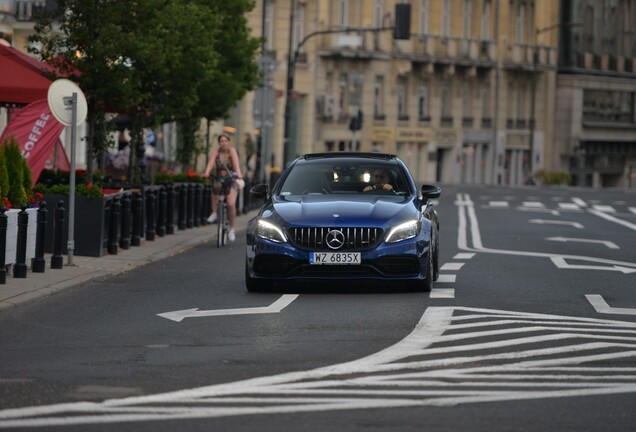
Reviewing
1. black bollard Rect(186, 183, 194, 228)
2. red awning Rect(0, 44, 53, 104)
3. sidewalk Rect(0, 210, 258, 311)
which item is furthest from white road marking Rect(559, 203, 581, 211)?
red awning Rect(0, 44, 53, 104)

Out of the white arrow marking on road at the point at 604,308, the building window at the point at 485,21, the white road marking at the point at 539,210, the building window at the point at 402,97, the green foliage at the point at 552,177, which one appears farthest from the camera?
the green foliage at the point at 552,177

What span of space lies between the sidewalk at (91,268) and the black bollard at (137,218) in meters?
0.16

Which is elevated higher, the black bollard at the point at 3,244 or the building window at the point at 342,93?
the building window at the point at 342,93

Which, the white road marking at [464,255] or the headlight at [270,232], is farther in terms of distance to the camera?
the white road marking at [464,255]

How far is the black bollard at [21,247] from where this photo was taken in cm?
2006

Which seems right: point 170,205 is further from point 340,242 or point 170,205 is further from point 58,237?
point 340,242

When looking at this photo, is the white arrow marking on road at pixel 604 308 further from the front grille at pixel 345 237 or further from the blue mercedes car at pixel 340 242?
the front grille at pixel 345 237

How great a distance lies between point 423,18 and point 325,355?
84.4m

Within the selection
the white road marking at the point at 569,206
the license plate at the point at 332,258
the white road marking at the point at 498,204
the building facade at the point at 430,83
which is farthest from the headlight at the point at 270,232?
the building facade at the point at 430,83

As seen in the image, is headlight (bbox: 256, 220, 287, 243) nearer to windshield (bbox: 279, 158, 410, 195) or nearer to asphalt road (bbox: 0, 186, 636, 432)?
asphalt road (bbox: 0, 186, 636, 432)

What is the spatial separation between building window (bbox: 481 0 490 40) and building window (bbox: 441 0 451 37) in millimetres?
3157

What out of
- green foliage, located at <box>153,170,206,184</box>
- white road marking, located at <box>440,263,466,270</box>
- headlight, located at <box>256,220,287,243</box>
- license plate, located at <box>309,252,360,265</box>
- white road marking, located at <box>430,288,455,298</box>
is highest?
green foliage, located at <box>153,170,206,184</box>

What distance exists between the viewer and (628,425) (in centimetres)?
966

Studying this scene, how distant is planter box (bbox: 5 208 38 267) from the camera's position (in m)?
20.0
